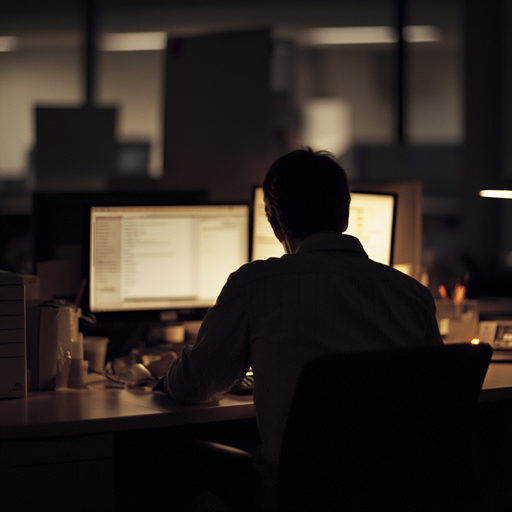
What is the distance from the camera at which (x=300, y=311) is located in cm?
118

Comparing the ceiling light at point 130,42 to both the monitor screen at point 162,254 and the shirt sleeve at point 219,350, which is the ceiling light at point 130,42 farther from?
the shirt sleeve at point 219,350

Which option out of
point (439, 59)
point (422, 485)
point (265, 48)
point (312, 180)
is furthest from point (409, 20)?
point (422, 485)

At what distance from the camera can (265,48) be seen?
2.40 meters

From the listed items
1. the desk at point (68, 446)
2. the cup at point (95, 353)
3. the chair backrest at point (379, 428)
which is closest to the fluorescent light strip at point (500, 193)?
the chair backrest at point (379, 428)

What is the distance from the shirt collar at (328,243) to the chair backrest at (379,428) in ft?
1.01

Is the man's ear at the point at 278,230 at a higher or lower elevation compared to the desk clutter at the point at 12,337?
higher

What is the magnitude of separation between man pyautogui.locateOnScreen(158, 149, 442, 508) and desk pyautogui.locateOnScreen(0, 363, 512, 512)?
0.32 feet

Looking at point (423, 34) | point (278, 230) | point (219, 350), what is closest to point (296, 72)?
point (423, 34)

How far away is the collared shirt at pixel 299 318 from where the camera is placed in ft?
3.88

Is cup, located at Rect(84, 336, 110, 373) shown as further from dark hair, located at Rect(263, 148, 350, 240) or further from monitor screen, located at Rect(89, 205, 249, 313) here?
dark hair, located at Rect(263, 148, 350, 240)

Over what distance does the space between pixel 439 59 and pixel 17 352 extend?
17.2 ft

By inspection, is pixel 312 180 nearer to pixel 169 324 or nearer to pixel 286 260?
pixel 286 260

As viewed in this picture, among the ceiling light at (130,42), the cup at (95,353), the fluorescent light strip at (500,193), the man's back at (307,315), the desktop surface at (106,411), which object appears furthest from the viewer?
the ceiling light at (130,42)

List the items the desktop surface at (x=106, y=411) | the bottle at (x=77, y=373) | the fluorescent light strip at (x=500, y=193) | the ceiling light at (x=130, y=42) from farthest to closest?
the ceiling light at (x=130, y=42) → the fluorescent light strip at (x=500, y=193) → the bottle at (x=77, y=373) → the desktop surface at (x=106, y=411)
